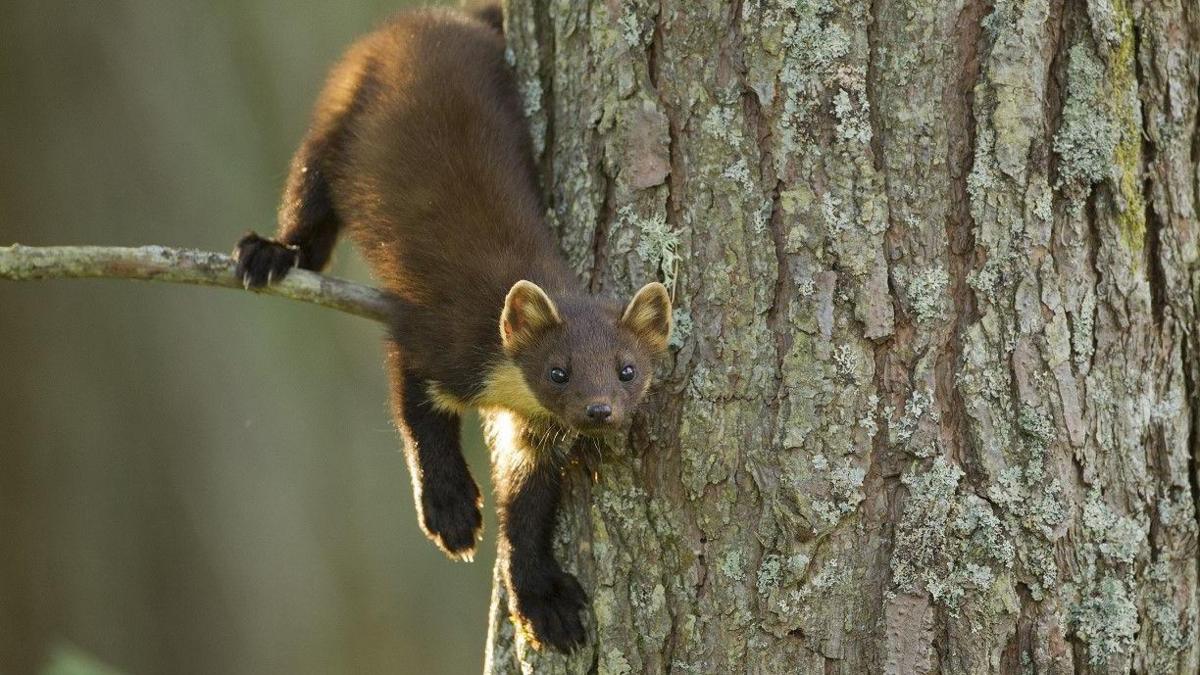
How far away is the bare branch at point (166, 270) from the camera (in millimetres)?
4418

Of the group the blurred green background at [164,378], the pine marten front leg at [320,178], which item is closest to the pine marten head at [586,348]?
the pine marten front leg at [320,178]

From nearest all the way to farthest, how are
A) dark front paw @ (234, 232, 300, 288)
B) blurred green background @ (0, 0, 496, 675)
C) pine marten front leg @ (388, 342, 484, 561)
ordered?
dark front paw @ (234, 232, 300, 288) < pine marten front leg @ (388, 342, 484, 561) < blurred green background @ (0, 0, 496, 675)

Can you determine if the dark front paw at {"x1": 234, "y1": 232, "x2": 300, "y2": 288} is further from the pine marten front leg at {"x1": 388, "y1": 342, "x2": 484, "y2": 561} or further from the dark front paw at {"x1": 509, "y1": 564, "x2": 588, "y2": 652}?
the dark front paw at {"x1": 509, "y1": 564, "x2": 588, "y2": 652}

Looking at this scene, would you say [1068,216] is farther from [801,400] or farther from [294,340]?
[294,340]

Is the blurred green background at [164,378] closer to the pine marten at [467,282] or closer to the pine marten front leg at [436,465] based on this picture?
the pine marten at [467,282]

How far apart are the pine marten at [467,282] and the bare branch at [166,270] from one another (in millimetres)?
218

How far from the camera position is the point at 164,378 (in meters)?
10.1

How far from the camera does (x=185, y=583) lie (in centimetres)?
1023

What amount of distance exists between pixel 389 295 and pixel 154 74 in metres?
5.52

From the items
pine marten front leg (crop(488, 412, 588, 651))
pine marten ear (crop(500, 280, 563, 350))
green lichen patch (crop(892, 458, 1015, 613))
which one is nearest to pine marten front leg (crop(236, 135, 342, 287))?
pine marten ear (crop(500, 280, 563, 350))

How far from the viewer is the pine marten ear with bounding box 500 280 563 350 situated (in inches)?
186

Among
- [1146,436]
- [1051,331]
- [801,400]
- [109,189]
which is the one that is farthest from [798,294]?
[109,189]

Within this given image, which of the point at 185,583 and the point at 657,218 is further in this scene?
the point at 185,583

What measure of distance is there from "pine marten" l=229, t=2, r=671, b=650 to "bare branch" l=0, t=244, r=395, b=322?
218 mm
